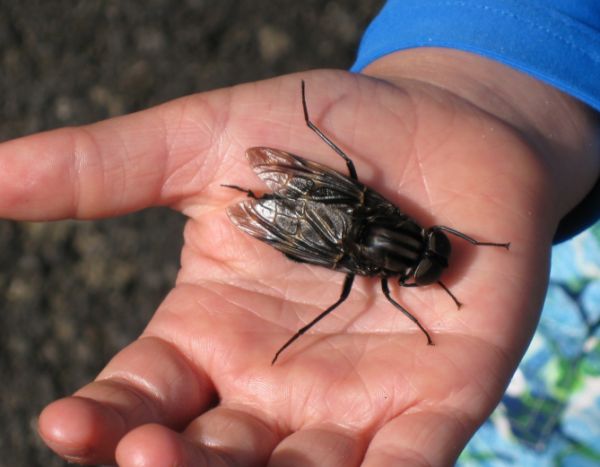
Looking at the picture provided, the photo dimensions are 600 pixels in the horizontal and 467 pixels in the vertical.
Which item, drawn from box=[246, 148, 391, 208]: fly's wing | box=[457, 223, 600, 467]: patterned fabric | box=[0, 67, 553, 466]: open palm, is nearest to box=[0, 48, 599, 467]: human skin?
box=[0, 67, 553, 466]: open palm

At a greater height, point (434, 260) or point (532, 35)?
point (532, 35)

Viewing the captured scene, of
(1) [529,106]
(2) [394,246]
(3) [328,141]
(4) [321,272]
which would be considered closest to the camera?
(2) [394,246]

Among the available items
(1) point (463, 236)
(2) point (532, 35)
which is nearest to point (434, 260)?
(1) point (463, 236)

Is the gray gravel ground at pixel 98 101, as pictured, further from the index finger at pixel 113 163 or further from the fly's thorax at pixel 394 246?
the fly's thorax at pixel 394 246

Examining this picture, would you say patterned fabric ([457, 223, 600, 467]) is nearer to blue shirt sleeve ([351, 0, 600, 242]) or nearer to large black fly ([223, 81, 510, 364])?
blue shirt sleeve ([351, 0, 600, 242])

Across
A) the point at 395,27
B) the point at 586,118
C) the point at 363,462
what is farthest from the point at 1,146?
the point at 586,118

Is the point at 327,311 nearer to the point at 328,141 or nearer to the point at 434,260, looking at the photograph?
the point at 434,260
